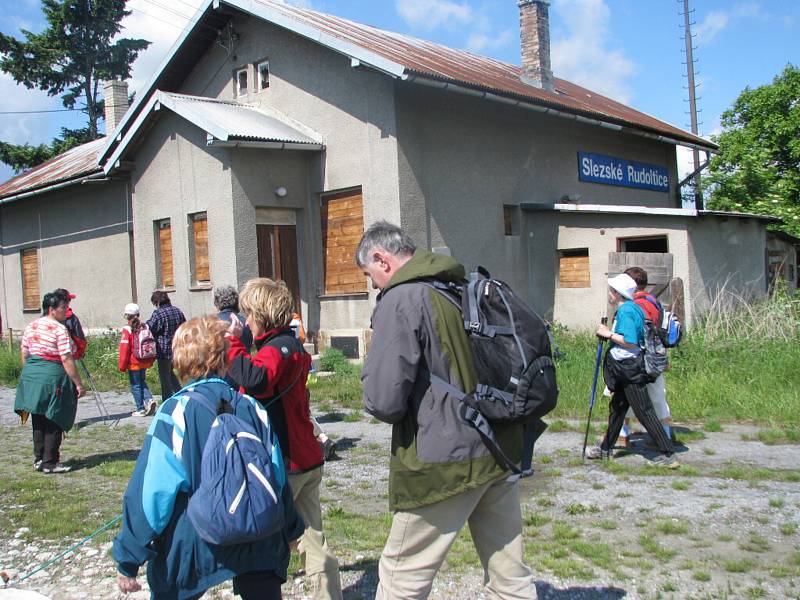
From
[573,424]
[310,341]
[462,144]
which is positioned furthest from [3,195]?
[573,424]

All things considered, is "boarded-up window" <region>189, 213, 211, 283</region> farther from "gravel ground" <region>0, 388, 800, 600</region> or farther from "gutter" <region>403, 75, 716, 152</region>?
"gravel ground" <region>0, 388, 800, 600</region>

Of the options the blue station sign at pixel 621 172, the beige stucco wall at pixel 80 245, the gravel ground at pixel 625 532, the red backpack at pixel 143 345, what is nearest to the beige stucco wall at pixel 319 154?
the red backpack at pixel 143 345

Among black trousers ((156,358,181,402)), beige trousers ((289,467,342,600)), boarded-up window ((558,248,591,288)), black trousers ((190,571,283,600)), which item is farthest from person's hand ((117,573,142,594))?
boarded-up window ((558,248,591,288))

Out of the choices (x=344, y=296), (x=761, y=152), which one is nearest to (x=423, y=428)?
(x=344, y=296)

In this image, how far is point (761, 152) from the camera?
26266 millimetres

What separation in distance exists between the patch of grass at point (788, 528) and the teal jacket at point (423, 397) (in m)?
2.96

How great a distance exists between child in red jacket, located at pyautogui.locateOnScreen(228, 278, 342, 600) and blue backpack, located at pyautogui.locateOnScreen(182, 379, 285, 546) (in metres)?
0.83

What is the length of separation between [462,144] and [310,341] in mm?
4467

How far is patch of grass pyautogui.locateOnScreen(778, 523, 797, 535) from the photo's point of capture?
512 cm

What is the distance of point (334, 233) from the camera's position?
14.1 metres

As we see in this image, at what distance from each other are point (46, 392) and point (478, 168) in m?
9.23

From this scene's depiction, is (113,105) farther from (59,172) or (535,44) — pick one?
(535,44)

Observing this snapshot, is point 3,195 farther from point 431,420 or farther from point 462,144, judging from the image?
point 431,420

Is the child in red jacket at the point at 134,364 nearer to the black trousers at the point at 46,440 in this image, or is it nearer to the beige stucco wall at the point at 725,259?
the black trousers at the point at 46,440
